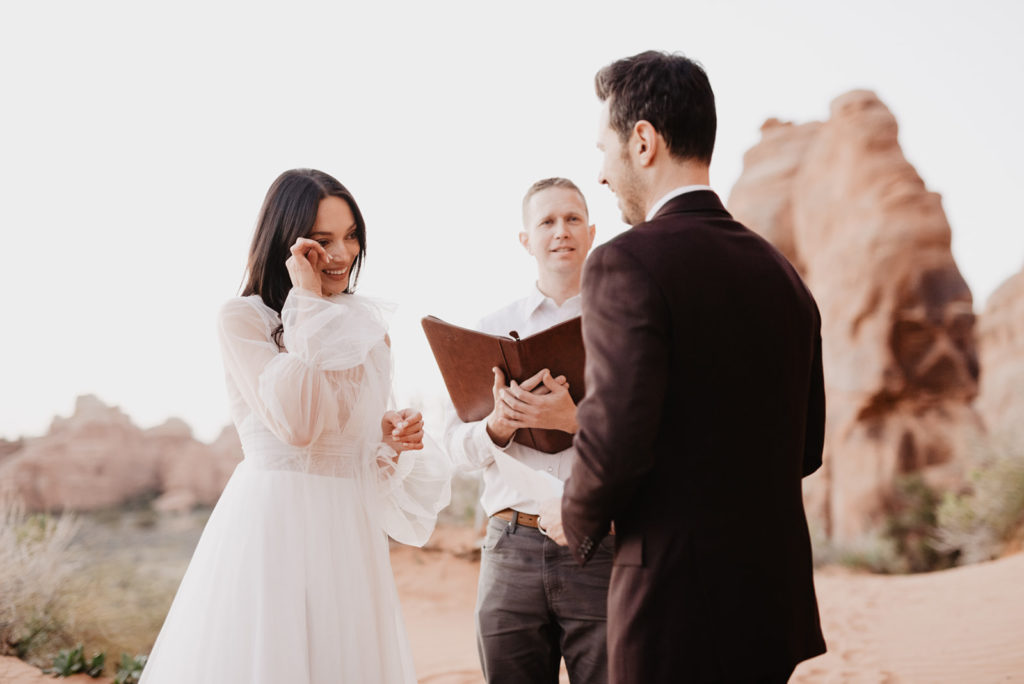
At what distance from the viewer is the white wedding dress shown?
2314 mm

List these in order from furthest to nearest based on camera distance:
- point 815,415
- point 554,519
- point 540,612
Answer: point 540,612 → point 815,415 → point 554,519

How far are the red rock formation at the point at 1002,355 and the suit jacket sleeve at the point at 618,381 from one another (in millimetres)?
14700

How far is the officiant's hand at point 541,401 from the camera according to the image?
2.64 meters

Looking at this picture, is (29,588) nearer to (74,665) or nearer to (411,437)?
(74,665)

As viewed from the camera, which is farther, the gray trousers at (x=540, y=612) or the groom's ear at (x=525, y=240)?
the groom's ear at (x=525, y=240)

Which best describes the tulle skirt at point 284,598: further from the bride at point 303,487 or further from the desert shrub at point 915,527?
the desert shrub at point 915,527

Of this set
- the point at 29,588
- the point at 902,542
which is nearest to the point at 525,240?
the point at 29,588

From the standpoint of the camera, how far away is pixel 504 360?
266cm

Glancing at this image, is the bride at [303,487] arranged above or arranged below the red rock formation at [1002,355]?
below

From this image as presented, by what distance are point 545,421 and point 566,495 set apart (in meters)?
0.83

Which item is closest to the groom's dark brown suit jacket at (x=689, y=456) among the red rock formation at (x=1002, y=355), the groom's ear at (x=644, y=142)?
the groom's ear at (x=644, y=142)

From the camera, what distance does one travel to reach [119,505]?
1686 centimetres

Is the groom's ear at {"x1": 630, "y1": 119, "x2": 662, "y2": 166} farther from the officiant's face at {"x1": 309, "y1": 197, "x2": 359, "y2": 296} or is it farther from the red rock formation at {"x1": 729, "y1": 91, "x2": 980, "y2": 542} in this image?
the red rock formation at {"x1": 729, "y1": 91, "x2": 980, "y2": 542}

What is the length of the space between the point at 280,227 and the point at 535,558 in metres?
1.47
